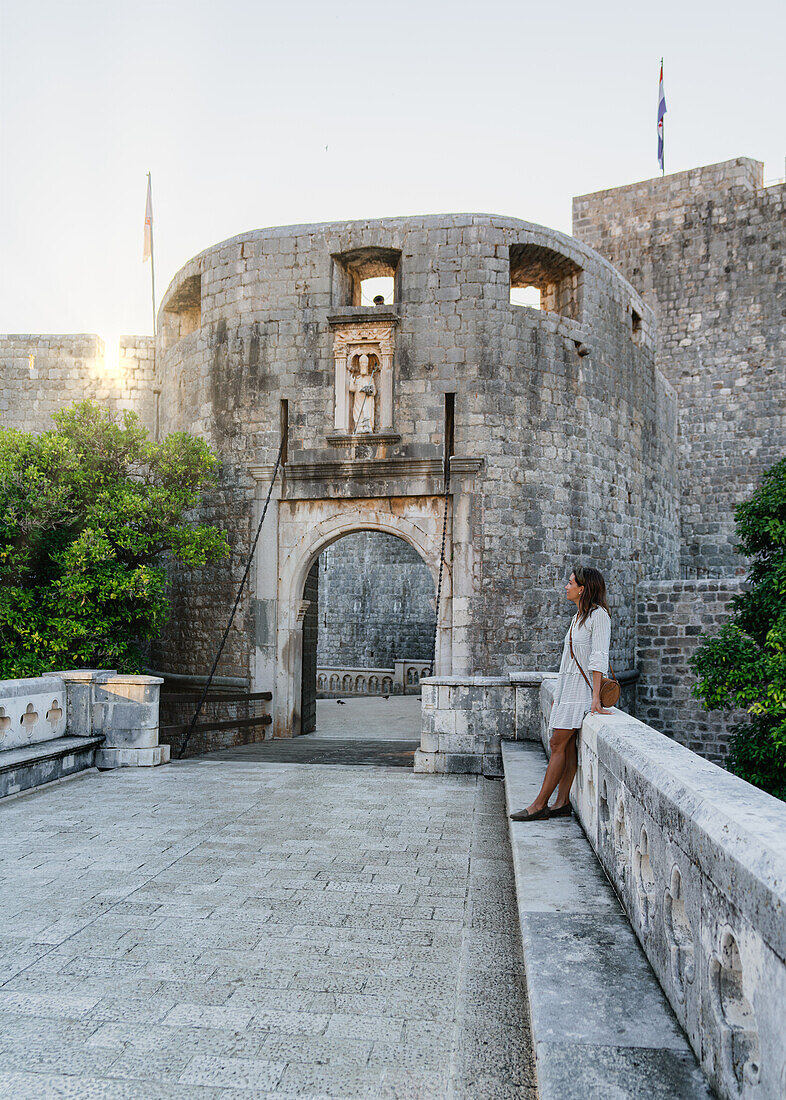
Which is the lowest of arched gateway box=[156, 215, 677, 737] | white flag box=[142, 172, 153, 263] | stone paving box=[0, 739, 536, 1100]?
stone paving box=[0, 739, 536, 1100]

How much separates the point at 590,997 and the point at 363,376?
8.70 meters

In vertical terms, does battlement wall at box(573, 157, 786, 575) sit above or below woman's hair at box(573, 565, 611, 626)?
above

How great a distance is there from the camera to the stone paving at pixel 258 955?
224 centimetres

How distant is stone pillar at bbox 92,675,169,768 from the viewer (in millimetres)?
6898

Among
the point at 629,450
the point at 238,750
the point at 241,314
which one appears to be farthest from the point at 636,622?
the point at 241,314

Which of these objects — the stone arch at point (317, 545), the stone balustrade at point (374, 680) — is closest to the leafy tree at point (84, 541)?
the stone arch at point (317, 545)

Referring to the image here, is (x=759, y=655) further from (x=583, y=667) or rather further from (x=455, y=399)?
(x=583, y=667)

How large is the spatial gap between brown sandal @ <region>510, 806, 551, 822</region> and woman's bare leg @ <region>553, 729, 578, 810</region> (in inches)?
3.5

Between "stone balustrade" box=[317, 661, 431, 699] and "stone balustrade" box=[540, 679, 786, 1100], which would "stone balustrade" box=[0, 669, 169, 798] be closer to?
"stone balustrade" box=[540, 679, 786, 1100]

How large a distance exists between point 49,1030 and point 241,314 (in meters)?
9.51

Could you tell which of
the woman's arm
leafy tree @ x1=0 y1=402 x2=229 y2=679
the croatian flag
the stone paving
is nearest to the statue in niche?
leafy tree @ x1=0 y1=402 x2=229 y2=679

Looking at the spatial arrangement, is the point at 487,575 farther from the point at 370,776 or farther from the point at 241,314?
the point at 241,314

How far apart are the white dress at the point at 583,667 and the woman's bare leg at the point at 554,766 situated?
0.04m

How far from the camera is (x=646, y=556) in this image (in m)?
12.4
